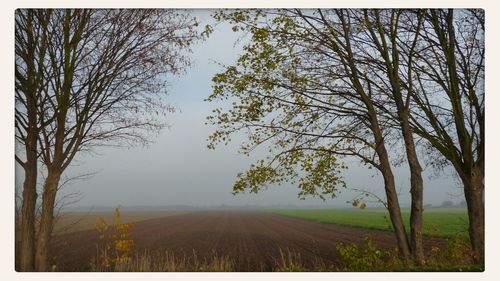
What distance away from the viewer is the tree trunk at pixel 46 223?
641 cm

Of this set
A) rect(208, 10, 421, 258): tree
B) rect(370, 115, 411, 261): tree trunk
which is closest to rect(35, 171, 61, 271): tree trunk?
rect(208, 10, 421, 258): tree

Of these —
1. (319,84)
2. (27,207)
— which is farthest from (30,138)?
(319,84)

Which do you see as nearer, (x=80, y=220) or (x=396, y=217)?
(x=80, y=220)

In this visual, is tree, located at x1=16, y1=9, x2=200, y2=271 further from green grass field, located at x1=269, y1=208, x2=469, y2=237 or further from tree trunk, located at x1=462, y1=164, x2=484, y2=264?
tree trunk, located at x1=462, y1=164, x2=484, y2=264

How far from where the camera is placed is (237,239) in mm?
7695

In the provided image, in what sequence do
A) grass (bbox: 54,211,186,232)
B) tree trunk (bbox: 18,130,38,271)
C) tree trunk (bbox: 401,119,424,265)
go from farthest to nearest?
tree trunk (bbox: 401,119,424,265) < grass (bbox: 54,211,186,232) < tree trunk (bbox: 18,130,38,271)

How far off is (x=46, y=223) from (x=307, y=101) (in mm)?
4229

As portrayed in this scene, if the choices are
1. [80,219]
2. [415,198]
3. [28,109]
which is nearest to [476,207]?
[415,198]

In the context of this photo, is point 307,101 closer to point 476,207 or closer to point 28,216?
point 476,207

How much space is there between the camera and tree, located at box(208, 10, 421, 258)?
6961 mm

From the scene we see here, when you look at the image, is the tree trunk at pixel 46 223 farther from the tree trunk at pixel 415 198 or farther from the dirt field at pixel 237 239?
the tree trunk at pixel 415 198

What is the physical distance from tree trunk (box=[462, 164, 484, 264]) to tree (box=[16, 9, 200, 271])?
4.69m

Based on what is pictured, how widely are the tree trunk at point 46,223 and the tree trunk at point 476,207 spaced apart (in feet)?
19.9
